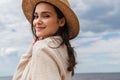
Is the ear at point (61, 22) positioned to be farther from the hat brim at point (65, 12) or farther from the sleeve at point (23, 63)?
the sleeve at point (23, 63)

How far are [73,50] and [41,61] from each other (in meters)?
0.47

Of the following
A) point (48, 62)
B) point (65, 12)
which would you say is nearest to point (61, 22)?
point (65, 12)

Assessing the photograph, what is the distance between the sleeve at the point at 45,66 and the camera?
2496mm

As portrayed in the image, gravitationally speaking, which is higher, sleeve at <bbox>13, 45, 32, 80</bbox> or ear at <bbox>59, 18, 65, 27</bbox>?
ear at <bbox>59, 18, 65, 27</bbox>

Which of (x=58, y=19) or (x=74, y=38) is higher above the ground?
(x=58, y=19)

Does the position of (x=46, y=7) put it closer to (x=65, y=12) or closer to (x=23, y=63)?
(x=65, y=12)

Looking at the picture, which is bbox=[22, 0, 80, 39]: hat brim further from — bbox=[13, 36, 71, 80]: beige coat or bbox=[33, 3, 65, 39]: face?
bbox=[13, 36, 71, 80]: beige coat

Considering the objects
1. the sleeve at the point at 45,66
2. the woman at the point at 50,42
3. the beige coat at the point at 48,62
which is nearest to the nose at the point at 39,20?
the woman at the point at 50,42

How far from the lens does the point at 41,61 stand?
252 centimetres

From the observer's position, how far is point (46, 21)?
275 cm

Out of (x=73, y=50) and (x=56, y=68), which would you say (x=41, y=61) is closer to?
(x=56, y=68)

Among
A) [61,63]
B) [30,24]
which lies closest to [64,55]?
[61,63]

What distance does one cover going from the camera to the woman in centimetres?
253

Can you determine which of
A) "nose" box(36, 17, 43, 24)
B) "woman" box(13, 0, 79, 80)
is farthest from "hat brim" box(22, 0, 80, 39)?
"nose" box(36, 17, 43, 24)
